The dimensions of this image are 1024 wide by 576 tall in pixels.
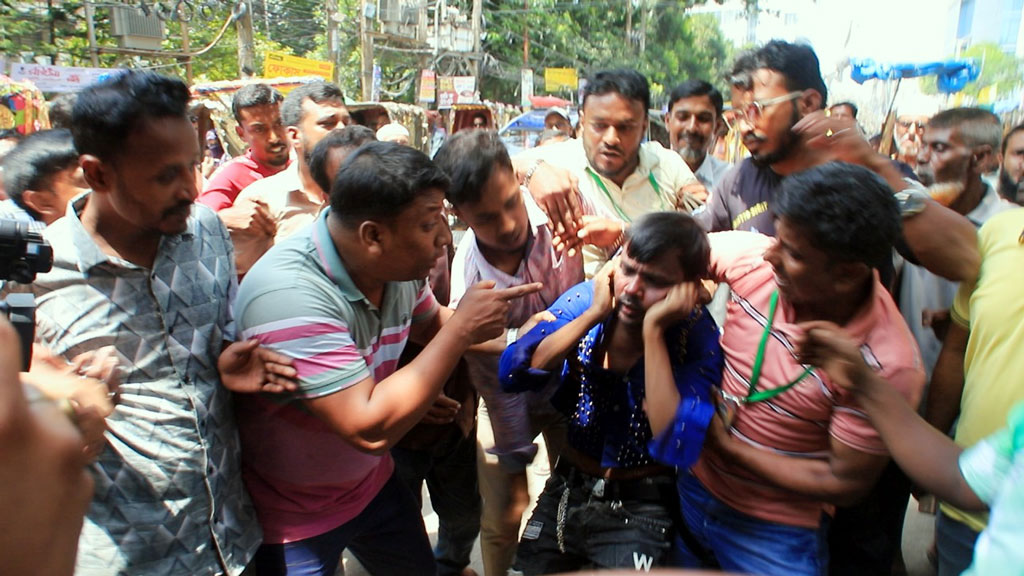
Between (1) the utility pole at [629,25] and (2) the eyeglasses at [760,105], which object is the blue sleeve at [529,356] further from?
(1) the utility pole at [629,25]

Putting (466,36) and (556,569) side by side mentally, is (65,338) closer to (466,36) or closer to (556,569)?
(556,569)

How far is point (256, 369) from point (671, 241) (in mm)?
1162

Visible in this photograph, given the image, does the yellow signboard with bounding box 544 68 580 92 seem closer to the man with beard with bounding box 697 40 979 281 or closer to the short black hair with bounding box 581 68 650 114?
the short black hair with bounding box 581 68 650 114

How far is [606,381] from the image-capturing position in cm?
197

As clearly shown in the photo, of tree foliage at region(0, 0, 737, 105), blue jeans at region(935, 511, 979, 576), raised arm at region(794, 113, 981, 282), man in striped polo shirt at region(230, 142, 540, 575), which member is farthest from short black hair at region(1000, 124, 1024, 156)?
tree foliage at region(0, 0, 737, 105)

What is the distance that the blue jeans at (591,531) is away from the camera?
1.85m

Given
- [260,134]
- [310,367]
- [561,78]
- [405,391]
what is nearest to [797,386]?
[405,391]

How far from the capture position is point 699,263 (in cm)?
186

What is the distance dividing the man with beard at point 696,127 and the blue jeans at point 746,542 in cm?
269

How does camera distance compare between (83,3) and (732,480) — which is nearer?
(732,480)

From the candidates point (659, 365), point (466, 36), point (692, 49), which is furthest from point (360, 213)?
point (692, 49)

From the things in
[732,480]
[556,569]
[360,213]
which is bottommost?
[556,569]

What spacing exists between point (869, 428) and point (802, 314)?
335 mm

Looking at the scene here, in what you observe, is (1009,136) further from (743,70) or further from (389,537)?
(389,537)
